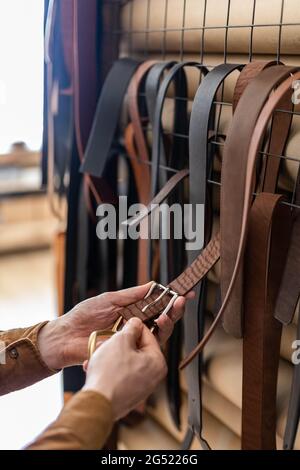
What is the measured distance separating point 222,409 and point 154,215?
1.37ft

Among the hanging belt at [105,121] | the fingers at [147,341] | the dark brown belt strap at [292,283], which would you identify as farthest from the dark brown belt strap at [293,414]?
the hanging belt at [105,121]

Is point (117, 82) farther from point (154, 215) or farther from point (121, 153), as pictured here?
point (154, 215)

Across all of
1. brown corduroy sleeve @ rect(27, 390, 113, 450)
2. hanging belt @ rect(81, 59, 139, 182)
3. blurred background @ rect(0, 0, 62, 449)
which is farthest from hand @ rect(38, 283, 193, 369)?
blurred background @ rect(0, 0, 62, 449)

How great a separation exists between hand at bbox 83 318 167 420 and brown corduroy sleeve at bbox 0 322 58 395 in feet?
0.72

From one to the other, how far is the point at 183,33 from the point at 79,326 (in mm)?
578

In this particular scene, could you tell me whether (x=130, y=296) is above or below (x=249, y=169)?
below

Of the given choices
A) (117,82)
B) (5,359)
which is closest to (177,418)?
(5,359)

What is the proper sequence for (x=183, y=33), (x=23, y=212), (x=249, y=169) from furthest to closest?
(x=23, y=212)
(x=183, y=33)
(x=249, y=169)

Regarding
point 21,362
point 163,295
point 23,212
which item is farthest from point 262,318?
point 23,212

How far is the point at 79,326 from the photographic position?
798mm

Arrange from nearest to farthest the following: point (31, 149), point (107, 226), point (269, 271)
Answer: point (269, 271)
point (107, 226)
point (31, 149)

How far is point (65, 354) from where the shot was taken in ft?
2.62

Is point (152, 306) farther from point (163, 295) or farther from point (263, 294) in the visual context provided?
point (263, 294)

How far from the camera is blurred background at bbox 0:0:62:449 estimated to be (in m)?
1.63
